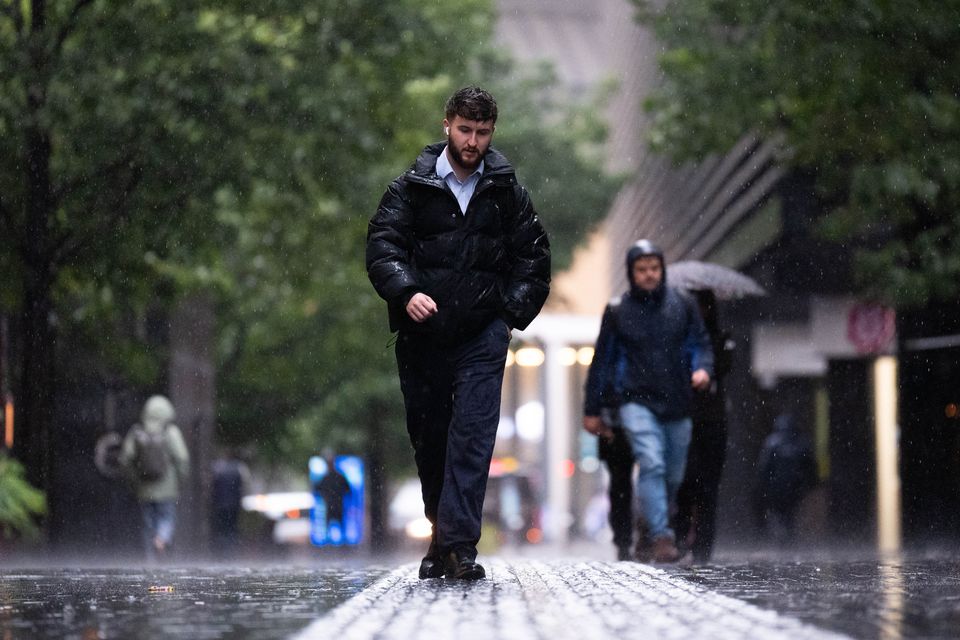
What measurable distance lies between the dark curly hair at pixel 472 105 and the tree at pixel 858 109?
762 cm

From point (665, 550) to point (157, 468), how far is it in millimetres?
7770

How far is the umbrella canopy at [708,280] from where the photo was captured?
1134 cm

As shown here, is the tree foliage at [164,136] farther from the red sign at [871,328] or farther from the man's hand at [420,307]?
the man's hand at [420,307]

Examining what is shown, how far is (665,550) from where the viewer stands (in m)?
9.38

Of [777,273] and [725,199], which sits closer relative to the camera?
[777,273]

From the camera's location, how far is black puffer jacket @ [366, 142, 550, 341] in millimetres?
6852

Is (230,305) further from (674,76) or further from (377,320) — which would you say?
(674,76)

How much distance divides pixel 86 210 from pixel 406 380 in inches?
358

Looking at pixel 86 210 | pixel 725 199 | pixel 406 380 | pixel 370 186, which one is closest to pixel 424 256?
pixel 406 380

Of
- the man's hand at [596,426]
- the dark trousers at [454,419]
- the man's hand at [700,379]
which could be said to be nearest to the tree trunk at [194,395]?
the man's hand at [596,426]

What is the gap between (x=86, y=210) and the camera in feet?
51.0

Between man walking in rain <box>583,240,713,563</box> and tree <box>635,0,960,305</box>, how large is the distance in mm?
4612

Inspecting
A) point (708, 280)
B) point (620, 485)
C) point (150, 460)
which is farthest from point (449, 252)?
point (150, 460)

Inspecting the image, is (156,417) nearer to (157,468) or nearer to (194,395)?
(157,468)
